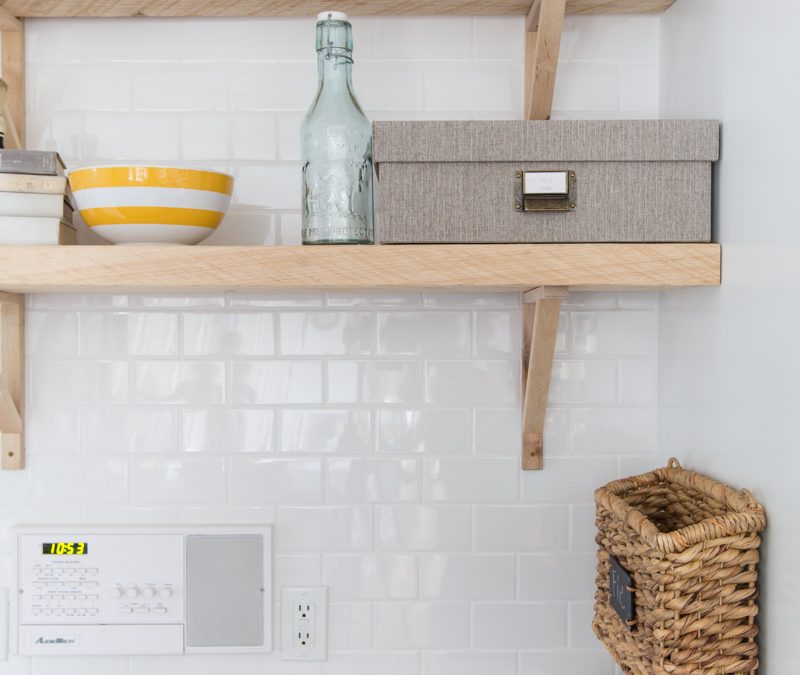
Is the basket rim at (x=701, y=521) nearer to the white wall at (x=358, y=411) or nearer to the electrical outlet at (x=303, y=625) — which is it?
the white wall at (x=358, y=411)

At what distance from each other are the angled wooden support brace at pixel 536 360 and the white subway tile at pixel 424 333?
98mm

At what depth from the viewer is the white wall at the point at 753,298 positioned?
0.91m

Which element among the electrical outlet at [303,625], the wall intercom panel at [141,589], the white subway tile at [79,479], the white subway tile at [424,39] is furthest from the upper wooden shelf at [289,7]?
the electrical outlet at [303,625]

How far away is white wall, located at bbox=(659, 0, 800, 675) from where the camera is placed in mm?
908

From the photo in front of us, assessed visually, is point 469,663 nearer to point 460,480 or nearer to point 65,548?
point 460,480

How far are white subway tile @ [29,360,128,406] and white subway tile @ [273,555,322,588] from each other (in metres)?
0.36

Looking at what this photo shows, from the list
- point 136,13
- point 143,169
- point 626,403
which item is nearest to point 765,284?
point 626,403

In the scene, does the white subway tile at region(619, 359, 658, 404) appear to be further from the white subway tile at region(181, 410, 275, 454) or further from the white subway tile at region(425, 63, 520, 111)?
the white subway tile at region(181, 410, 275, 454)

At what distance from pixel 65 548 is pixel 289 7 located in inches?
35.8

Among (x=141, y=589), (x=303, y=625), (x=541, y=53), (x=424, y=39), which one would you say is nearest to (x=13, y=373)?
(x=141, y=589)

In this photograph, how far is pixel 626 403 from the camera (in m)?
1.35

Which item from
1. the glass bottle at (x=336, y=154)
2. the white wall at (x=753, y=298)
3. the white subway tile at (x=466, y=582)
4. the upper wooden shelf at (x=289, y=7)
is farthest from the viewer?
the white subway tile at (x=466, y=582)

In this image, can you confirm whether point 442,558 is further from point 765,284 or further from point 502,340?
point 765,284

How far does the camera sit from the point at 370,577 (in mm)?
1355
